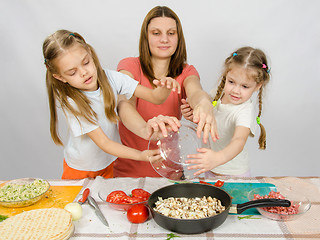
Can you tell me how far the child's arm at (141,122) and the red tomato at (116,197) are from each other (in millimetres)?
273

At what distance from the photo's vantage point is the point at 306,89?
2.91 metres

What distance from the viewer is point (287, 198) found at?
137cm

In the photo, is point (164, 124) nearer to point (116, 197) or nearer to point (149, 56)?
point (116, 197)

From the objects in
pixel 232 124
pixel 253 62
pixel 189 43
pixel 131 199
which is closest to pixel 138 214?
pixel 131 199

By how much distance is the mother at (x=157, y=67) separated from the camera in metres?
1.97

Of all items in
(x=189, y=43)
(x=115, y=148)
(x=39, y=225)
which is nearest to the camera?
(x=39, y=225)

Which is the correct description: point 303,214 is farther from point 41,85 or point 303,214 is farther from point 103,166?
point 41,85

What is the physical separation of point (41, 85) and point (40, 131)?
43cm

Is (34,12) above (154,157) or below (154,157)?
above

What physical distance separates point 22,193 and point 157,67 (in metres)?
1.09

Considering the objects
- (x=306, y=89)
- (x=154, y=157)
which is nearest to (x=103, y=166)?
(x=154, y=157)

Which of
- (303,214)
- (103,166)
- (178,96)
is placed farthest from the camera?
(178,96)

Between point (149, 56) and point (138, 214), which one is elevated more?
point (149, 56)

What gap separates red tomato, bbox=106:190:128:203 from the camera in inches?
52.6
